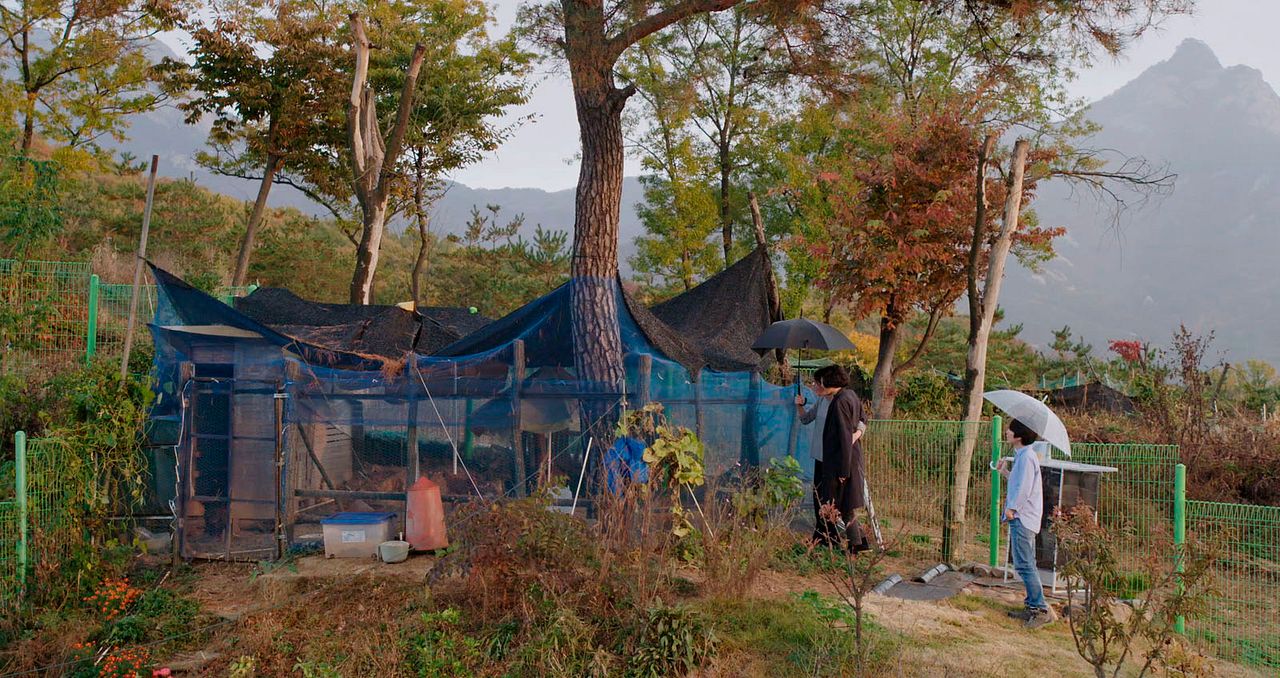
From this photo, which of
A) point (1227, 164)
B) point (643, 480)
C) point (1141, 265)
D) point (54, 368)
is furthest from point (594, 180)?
point (1227, 164)

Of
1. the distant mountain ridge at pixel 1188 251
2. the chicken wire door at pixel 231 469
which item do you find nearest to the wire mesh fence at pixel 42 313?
the chicken wire door at pixel 231 469

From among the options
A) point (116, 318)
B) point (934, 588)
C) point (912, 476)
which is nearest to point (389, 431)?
point (934, 588)

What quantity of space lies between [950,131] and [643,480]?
295 inches

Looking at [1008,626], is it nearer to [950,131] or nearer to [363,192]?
[950,131]

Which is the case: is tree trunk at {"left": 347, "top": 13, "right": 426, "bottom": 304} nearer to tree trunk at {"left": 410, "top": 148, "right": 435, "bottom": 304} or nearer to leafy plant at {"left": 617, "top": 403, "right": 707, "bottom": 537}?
tree trunk at {"left": 410, "top": 148, "right": 435, "bottom": 304}

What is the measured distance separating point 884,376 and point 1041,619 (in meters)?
7.81

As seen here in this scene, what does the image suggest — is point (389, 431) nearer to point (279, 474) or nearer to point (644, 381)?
point (279, 474)

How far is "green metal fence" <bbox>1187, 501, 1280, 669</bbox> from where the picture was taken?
22.2ft

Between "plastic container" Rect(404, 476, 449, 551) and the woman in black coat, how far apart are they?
Answer: 10.3 feet

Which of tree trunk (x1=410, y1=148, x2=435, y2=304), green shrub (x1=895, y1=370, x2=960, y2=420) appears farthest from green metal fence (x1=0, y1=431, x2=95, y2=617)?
tree trunk (x1=410, y1=148, x2=435, y2=304)

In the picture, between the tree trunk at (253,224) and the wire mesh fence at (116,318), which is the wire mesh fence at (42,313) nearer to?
the wire mesh fence at (116,318)

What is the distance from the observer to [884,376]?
14.2 m

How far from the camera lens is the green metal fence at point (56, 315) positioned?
11.0 meters

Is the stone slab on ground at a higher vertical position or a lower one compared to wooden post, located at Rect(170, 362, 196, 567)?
lower
